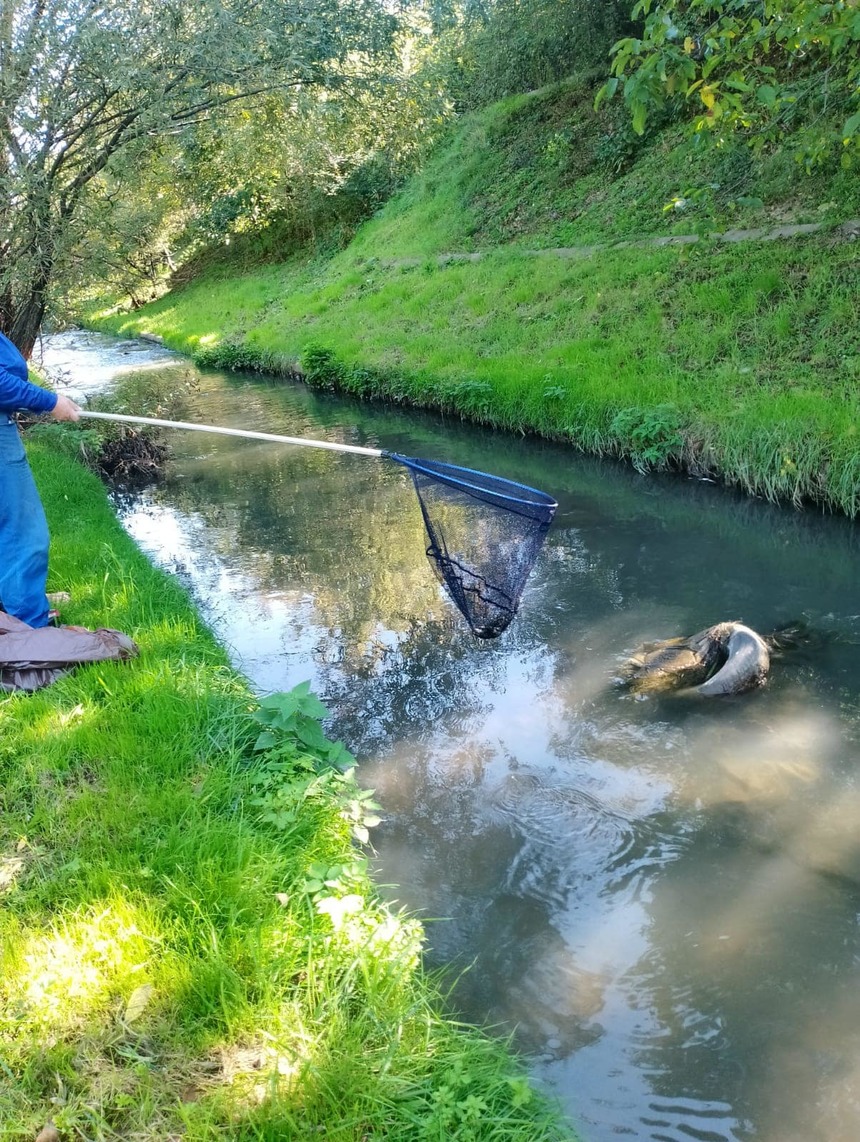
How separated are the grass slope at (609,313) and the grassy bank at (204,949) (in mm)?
6920

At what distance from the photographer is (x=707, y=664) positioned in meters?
6.26

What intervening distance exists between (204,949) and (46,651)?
9.08 ft

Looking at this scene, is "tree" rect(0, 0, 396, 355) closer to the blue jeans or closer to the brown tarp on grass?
the blue jeans

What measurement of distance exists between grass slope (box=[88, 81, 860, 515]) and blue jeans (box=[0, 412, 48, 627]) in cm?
661

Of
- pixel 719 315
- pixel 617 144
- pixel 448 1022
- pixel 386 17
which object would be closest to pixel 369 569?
pixel 448 1022

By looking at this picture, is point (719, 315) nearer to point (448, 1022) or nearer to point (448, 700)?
point (448, 700)

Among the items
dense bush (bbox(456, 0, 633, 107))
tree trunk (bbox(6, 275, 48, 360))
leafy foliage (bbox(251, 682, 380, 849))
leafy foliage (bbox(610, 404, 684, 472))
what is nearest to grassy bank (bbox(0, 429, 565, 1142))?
leafy foliage (bbox(251, 682, 380, 849))

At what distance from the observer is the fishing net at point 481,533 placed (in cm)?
579

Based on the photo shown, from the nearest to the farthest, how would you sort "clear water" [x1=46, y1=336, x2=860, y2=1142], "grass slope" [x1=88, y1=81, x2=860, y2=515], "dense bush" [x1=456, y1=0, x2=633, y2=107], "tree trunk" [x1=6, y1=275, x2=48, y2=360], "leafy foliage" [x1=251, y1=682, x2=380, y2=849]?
"clear water" [x1=46, y1=336, x2=860, y2=1142] → "leafy foliage" [x1=251, y1=682, x2=380, y2=849] → "grass slope" [x1=88, y1=81, x2=860, y2=515] → "tree trunk" [x1=6, y1=275, x2=48, y2=360] → "dense bush" [x1=456, y1=0, x2=633, y2=107]

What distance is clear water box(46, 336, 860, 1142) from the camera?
11.2 feet

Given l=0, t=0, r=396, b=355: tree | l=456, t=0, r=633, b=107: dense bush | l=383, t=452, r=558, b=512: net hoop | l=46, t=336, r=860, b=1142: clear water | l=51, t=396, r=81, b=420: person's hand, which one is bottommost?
l=46, t=336, r=860, b=1142: clear water

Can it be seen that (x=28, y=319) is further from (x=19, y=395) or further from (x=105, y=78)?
(x=19, y=395)

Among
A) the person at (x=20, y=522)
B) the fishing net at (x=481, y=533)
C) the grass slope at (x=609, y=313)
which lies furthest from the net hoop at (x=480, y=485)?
the grass slope at (x=609, y=313)

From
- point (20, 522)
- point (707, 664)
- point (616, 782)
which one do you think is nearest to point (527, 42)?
point (707, 664)
